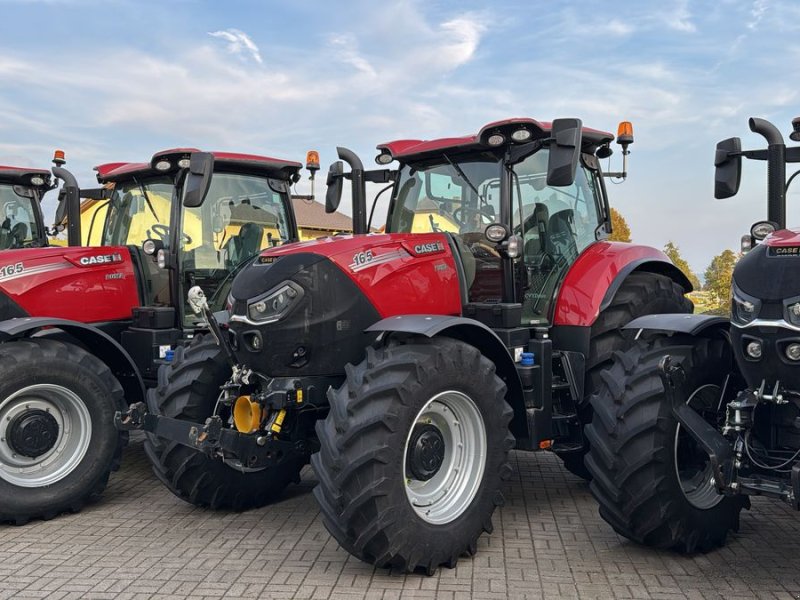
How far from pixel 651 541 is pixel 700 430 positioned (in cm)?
76

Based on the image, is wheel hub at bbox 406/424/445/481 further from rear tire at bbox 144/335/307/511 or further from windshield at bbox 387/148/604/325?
windshield at bbox 387/148/604/325

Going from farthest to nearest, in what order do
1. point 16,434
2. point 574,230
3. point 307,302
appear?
point 574,230 < point 16,434 < point 307,302

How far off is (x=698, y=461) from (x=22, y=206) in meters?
7.64

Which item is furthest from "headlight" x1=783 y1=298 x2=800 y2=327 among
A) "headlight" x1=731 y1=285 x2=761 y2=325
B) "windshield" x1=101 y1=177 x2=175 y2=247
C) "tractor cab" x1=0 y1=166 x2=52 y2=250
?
"tractor cab" x1=0 y1=166 x2=52 y2=250

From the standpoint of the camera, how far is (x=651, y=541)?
437cm

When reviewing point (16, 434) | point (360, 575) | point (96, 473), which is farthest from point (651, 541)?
point (16, 434)

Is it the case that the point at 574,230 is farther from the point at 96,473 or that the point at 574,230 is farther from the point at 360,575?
the point at 96,473

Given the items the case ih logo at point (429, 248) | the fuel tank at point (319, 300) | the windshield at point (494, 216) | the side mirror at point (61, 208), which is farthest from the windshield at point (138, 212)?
the case ih logo at point (429, 248)

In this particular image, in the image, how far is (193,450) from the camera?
5207 mm

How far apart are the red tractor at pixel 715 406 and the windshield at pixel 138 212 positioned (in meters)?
4.57

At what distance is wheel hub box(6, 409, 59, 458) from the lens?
541 cm

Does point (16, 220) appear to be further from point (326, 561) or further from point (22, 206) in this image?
point (326, 561)

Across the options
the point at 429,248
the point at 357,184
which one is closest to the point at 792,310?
the point at 429,248

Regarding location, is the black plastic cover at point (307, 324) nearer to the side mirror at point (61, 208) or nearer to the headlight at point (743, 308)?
the headlight at point (743, 308)
